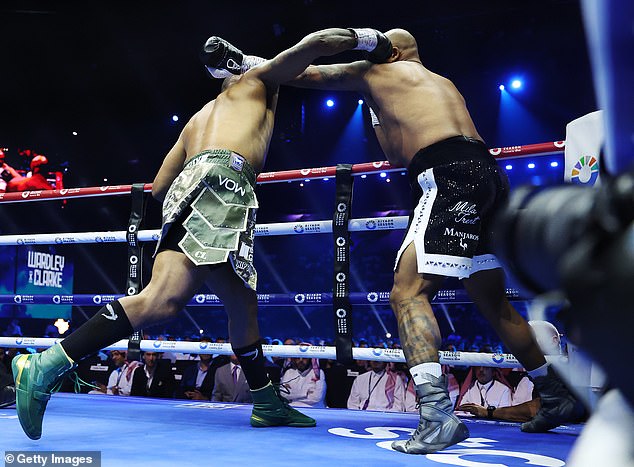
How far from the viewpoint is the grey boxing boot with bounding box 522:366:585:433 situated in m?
1.88

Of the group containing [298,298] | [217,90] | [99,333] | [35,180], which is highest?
[217,90]

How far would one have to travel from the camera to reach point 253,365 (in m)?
2.11

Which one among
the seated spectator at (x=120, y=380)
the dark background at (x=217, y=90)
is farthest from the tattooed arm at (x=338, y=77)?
the dark background at (x=217, y=90)

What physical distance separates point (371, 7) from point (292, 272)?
23.5 ft

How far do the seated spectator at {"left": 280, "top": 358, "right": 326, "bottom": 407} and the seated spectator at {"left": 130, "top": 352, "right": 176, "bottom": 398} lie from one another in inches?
36.6

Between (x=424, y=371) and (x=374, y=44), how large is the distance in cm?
101

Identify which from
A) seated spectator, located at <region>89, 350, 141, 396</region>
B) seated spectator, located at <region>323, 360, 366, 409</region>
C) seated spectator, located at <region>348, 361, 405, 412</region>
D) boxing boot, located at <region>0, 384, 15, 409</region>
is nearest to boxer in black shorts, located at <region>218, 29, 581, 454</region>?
boxing boot, located at <region>0, 384, 15, 409</region>

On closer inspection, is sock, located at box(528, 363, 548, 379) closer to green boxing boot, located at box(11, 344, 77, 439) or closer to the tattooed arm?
the tattooed arm

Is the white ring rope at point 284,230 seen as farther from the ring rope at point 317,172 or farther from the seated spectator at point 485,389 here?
the seated spectator at point 485,389

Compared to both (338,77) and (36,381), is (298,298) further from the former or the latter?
(36,381)

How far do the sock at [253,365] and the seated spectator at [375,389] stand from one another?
8.91 ft

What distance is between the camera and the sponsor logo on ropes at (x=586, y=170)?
84.4 inches

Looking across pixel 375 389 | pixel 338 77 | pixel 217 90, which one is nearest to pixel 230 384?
pixel 375 389

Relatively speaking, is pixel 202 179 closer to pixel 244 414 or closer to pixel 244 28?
pixel 244 414
